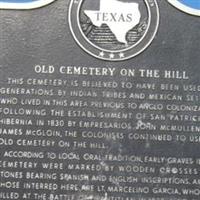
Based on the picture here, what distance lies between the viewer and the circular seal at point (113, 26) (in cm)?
641

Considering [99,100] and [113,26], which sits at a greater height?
[113,26]

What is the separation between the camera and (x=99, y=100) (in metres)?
6.30

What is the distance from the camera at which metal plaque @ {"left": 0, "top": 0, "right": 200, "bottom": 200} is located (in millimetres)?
6188

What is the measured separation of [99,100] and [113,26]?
0.74 m

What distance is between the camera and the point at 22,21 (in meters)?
6.47

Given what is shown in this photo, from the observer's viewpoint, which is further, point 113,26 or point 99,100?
point 113,26

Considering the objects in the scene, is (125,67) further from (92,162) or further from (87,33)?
(92,162)

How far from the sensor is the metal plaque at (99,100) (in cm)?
619

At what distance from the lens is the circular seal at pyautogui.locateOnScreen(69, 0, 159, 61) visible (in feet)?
21.0

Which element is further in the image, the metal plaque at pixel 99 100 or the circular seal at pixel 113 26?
the circular seal at pixel 113 26

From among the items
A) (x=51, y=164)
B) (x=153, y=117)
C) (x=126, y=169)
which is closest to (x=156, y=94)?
(x=153, y=117)

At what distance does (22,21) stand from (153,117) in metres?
1.57

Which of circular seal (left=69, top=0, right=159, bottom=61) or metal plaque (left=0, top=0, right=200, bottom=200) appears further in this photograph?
circular seal (left=69, top=0, right=159, bottom=61)

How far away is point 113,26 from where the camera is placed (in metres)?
6.43
